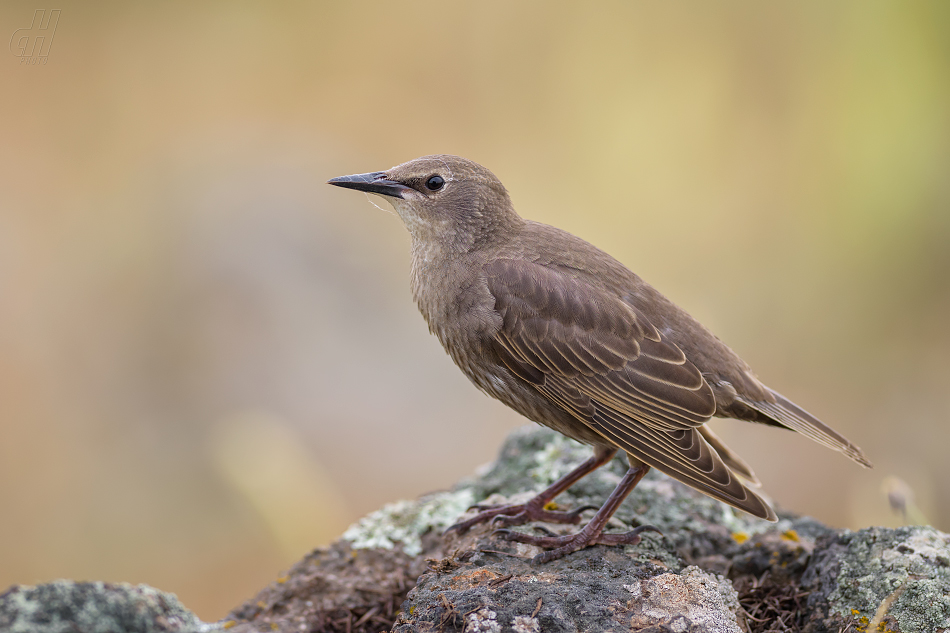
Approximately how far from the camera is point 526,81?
8.78 metres

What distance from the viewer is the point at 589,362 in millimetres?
3791

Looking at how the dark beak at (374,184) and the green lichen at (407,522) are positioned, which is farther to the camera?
the dark beak at (374,184)

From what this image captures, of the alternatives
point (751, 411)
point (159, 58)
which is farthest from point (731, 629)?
point (159, 58)

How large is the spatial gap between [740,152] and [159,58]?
6301 mm

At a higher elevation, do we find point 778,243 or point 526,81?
point 526,81

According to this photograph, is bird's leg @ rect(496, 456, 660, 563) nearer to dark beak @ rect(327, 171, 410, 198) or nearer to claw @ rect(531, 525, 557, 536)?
claw @ rect(531, 525, 557, 536)

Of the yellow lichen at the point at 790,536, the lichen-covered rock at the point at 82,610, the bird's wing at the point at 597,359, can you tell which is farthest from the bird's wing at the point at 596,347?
the lichen-covered rock at the point at 82,610

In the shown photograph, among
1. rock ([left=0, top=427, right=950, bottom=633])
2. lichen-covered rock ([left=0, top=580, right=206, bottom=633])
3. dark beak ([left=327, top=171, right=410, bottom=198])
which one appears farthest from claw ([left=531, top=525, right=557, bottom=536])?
dark beak ([left=327, top=171, right=410, bottom=198])

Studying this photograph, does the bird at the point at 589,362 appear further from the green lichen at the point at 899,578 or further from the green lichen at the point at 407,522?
the green lichen at the point at 899,578

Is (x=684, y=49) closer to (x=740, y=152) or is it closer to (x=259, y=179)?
(x=740, y=152)

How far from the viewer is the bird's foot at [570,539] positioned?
3.38m

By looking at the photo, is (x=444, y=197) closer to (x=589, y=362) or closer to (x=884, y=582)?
(x=589, y=362)

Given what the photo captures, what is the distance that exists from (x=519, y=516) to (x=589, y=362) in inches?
31.6

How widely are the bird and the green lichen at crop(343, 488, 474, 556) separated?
12.0 inches
